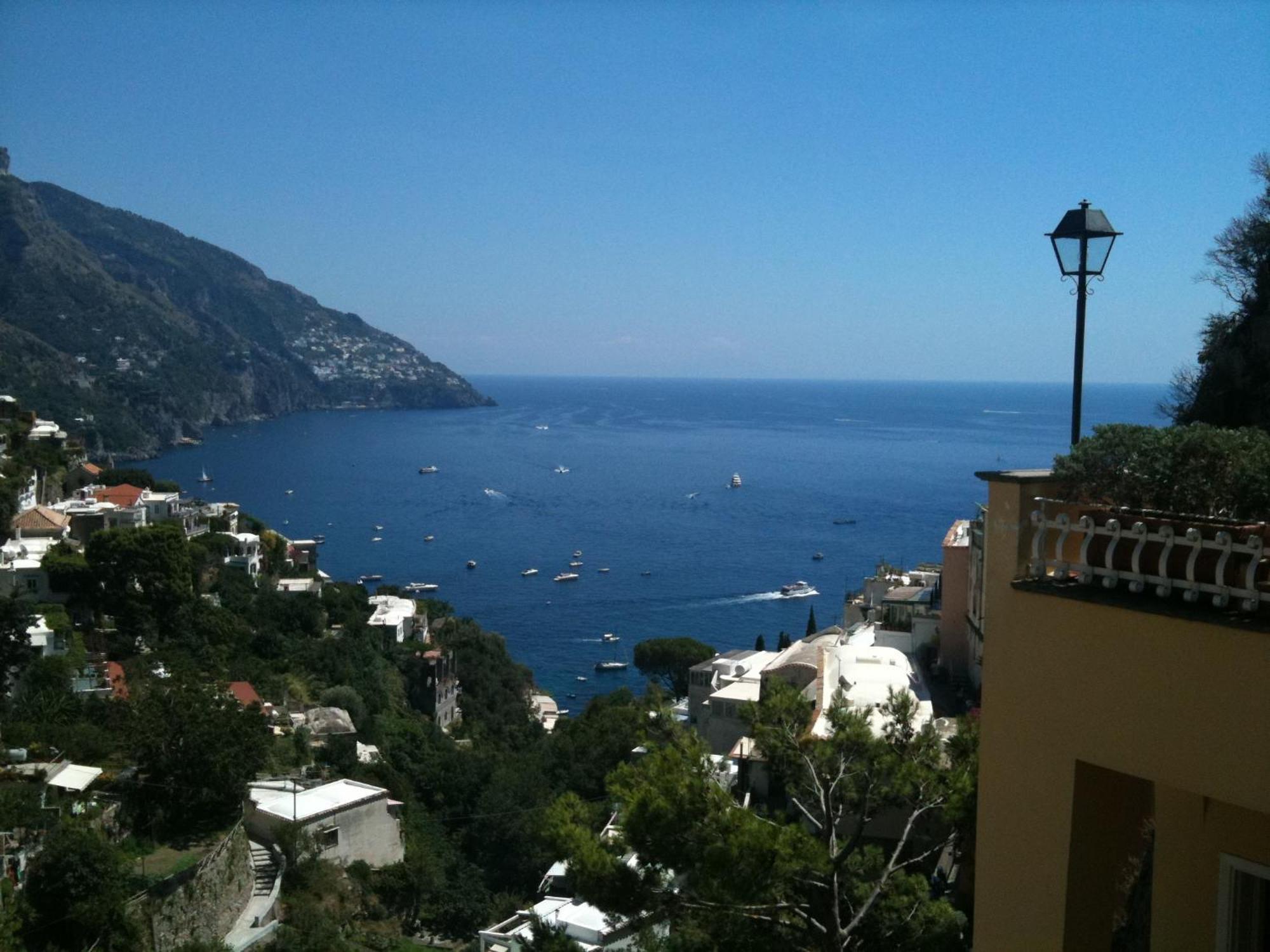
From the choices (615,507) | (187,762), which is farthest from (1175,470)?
(615,507)

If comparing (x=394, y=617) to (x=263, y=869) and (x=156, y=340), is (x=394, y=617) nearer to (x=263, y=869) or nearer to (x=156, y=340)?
(x=263, y=869)

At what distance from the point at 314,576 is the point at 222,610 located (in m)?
10.5

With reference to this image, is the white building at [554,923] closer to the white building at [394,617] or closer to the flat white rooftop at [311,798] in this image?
the flat white rooftop at [311,798]

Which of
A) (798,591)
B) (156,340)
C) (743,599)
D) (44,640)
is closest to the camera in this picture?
(44,640)

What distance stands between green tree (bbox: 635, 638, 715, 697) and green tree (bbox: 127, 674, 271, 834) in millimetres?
19128

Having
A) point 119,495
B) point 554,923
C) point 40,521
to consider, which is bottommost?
point 554,923

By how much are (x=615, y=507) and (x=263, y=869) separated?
52553mm

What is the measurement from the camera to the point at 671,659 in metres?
31.3

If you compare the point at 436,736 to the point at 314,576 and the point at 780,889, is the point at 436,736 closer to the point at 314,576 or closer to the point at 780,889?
the point at 314,576

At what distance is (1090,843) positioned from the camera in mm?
3213

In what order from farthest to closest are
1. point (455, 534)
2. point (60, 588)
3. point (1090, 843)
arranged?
point (455, 534)
point (60, 588)
point (1090, 843)

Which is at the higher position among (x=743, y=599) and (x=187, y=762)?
(x=187, y=762)

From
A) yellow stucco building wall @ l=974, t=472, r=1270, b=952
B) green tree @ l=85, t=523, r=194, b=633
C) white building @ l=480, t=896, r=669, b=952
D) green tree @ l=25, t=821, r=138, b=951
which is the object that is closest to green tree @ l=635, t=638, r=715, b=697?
green tree @ l=85, t=523, r=194, b=633

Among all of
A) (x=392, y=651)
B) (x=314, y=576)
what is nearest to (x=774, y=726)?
(x=392, y=651)
